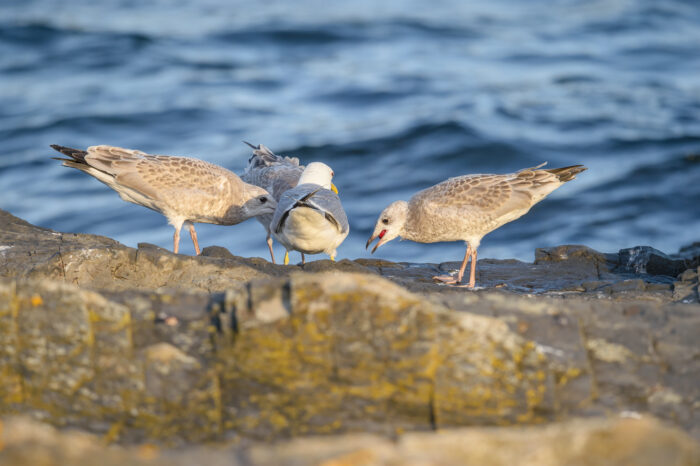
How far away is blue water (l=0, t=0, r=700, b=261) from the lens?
13492 millimetres

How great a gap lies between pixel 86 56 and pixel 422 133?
10241 millimetres

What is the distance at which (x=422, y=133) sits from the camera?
53.6 ft

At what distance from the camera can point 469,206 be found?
25.1ft

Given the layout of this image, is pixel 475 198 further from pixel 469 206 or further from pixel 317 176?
pixel 317 176

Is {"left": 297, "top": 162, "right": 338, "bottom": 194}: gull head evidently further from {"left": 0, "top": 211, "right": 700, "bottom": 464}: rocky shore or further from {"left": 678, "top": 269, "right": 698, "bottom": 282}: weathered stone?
{"left": 0, "top": 211, "right": 700, "bottom": 464}: rocky shore

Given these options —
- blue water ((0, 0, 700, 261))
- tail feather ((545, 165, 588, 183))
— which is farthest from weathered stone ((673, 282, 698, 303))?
blue water ((0, 0, 700, 261))

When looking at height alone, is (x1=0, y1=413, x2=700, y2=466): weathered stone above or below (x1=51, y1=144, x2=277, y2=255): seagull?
below

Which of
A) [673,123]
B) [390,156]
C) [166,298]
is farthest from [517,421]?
[673,123]

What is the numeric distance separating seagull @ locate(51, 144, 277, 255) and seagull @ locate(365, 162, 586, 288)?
152 cm

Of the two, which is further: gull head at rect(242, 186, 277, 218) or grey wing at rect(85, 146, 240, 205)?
gull head at rect(242, 186, 277, 218)

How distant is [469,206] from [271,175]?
8.57ft

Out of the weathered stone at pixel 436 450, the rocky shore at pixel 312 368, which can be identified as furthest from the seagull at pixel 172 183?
the weathered stone at pixel 436 450

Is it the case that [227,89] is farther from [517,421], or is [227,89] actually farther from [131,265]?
[517,421]

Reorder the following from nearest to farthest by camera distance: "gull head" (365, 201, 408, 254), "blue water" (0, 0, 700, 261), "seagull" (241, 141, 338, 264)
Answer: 1. "gull head" (365, 201, 408, 254)
2. "seagull" (241, 141, 338, 264)
3. "blue water" (0, 0, 700, 261)
